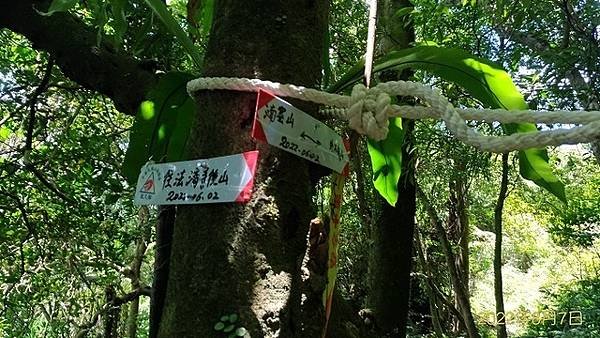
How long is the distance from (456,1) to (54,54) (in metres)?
2.07

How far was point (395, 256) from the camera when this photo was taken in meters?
1.75

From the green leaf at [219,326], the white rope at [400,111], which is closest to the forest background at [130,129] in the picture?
the white rope at [400,111]

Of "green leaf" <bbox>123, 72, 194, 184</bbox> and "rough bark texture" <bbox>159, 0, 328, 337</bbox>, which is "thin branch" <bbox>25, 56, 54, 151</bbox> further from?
"rough bark texture" <bbox>159, 0, 328, 337</bbox>

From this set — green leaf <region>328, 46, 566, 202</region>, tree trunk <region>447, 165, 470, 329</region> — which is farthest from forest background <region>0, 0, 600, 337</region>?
tree trunk <region>447, 165, 470, 329</region>

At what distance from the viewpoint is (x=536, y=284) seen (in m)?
8.12

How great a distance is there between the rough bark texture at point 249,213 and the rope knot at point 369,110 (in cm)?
7

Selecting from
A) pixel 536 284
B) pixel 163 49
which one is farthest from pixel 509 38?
pixel 536 284

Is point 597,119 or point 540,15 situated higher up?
point 540,15

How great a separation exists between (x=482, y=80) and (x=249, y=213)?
1.45ft

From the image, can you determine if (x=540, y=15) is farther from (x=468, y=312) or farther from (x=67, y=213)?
(x=67, y=213)

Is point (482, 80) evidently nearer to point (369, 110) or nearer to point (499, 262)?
point (369, 110)

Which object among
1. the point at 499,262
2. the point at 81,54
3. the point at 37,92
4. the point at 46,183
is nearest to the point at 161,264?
the point at 81,54

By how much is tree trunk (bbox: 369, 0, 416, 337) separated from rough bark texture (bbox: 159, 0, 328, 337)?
935 millimetres

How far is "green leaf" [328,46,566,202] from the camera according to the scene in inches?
32.8
